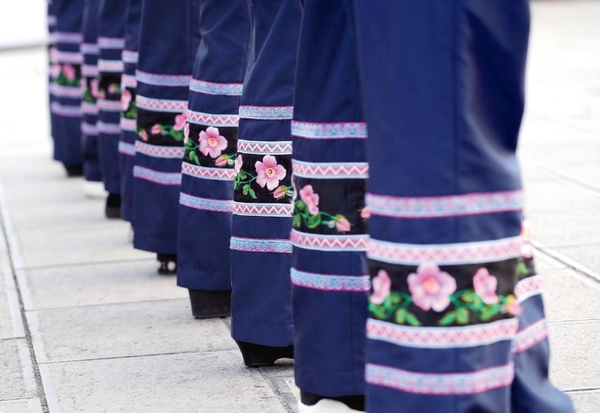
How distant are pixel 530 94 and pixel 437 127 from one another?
260 inches

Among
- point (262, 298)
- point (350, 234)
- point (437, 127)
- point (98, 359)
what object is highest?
point (437, 127)

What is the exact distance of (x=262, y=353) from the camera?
9.91 feet

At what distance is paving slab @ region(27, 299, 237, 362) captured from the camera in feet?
10.8

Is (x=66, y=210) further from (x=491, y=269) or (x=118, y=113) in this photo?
(x=491, y=269)

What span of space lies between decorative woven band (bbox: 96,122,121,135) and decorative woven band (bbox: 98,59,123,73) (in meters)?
0.23

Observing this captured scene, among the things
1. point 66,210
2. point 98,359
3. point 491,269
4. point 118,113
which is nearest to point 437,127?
point 491,269

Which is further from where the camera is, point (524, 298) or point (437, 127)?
point (524, 298)

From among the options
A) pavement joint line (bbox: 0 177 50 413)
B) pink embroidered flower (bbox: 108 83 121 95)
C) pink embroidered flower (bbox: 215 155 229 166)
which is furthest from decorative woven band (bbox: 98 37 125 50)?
pink embroidered flower (bbox: 215 155 229 166)

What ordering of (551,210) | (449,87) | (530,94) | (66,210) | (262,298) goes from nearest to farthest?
1. (449,87)
2. (262,298)
3. (551,210)
4. (66,210)
5. (530,94)

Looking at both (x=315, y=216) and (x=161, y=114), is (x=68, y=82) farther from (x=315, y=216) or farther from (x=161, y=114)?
(x=315, y=216)

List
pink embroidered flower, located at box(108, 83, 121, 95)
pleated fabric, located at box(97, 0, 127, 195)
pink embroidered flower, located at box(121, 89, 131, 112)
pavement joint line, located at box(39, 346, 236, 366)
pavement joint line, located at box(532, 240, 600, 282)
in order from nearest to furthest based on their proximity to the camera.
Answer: pavement joint line, located at box(39, 346, 236, 366) → pavement joint line, located at box(532, 240, 600, 282) → pink embroidered flower, located at box(121, 89, 131, 112) → pleated fabric, located at box(97, 0, 127, 195) → pink embroidered flower, located at box(108, 83, 121, 95)

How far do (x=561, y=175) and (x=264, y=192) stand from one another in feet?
9.21

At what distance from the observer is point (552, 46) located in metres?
12.1

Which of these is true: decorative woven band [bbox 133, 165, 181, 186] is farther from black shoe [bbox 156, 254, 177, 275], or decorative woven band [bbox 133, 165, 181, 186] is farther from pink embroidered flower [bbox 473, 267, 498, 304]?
pink embroidered flower [bbox 473, 267, 498, 304]
